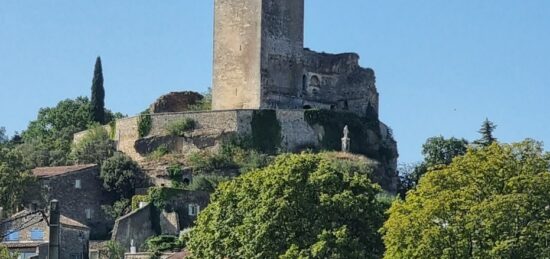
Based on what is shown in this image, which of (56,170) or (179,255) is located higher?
(56,170)

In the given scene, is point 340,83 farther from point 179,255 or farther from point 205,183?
point 179,255

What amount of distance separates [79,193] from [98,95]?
17652 millimetres

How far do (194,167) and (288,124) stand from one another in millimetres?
6219

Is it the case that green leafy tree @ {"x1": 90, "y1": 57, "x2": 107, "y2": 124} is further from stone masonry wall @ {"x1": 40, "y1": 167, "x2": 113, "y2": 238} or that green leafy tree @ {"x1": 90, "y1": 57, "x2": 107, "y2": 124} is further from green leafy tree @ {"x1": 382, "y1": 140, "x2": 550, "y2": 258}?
green leafy tree @ {"x1": 382, "y1": 140, "x2": 550, "y2": 258}

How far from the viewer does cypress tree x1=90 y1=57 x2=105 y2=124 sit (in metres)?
102

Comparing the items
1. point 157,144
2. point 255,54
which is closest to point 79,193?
point 157,144

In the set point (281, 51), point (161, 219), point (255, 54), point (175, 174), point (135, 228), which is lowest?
point (135, 228)

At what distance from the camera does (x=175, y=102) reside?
99.4m

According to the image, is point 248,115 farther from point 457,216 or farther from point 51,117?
point 457,216

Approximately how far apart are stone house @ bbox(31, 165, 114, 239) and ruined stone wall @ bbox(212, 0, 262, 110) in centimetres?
1048

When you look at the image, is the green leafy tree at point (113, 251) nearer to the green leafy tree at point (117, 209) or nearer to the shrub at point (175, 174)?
the green leafy tree at point (117, 209)

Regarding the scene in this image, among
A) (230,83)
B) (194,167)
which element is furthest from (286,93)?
(194,167)

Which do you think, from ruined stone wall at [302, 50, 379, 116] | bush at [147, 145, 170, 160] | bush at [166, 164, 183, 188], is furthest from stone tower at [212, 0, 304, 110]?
bush at [166, 164, 183, 188]

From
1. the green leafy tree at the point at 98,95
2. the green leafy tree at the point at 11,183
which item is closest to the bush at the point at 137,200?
the green leafy tree at the point at 11,183
